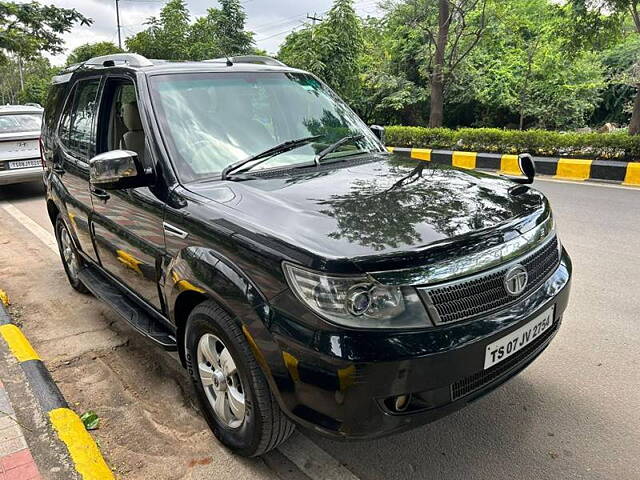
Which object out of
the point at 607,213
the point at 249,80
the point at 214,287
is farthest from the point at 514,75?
the point at 214,287

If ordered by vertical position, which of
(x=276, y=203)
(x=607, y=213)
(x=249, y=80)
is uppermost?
(x=249, y=80)

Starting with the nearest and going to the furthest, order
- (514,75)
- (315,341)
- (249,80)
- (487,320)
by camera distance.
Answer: (315,341) → (487,320) → (249,80) → (514,75)

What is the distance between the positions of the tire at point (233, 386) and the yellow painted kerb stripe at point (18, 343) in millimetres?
1420

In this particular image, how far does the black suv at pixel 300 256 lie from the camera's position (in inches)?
72.2

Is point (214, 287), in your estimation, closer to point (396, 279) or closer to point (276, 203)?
point (276, 203)

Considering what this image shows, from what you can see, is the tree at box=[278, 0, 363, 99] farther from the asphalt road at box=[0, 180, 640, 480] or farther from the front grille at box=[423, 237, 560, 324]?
the front grille at box=[423, 237, 560, 324]

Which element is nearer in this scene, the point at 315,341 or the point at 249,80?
the point at 315,341

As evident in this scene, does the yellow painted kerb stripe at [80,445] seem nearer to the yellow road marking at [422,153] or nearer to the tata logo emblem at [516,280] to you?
the tata logo emblem at [516,280]

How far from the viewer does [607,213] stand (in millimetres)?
6758

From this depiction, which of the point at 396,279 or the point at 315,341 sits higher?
the point at 396,279

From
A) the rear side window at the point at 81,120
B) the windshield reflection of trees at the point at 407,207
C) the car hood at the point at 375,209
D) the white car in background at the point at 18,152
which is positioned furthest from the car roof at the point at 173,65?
the white car in background at the point at 18,152

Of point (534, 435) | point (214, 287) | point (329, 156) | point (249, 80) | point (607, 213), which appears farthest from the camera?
point (607, 213)

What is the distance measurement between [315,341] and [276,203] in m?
0.70

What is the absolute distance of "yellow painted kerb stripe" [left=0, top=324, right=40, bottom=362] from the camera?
333 cm
